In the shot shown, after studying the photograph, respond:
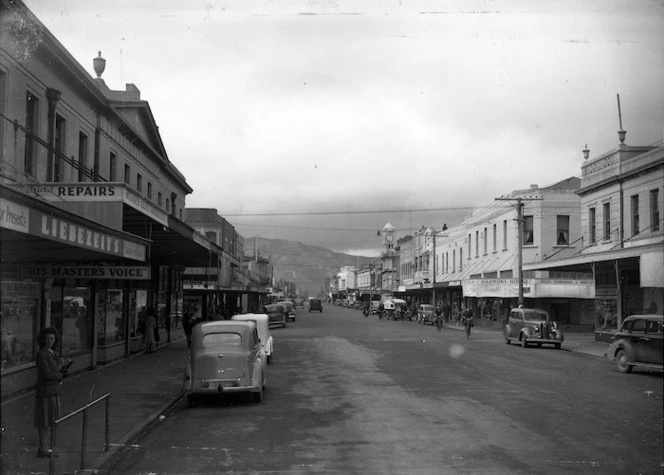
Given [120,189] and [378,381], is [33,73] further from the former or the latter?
[378,381]

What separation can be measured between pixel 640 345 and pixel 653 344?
45cm

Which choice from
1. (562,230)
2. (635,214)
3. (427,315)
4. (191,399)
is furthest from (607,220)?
(191,399)

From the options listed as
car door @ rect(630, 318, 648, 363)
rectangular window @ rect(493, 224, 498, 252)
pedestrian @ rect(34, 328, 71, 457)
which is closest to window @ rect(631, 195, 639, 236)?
car door @ rect(630, 318, 648, 363)

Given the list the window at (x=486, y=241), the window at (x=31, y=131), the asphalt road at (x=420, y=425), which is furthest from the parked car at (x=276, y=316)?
the window at (x=31, y=131)

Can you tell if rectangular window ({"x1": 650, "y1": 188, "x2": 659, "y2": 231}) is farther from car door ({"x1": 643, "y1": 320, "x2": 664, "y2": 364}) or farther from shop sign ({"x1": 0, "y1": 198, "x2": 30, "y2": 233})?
shop sign ({"x1": 0, "y1": 198, "x2": 30, "y2": 233})

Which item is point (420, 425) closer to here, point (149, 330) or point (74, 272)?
point (74, 272)

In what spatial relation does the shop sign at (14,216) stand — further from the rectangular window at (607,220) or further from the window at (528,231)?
the window at (528,231)

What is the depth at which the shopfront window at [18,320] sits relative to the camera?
1445 centimetres

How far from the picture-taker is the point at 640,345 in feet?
68.0

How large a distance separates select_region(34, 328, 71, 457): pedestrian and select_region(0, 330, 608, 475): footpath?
0.45m

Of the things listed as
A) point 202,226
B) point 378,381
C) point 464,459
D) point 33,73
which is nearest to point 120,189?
point 33,73

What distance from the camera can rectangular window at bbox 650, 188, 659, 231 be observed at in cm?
3029

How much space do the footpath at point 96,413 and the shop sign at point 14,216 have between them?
296 cm

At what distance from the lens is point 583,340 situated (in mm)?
37250
